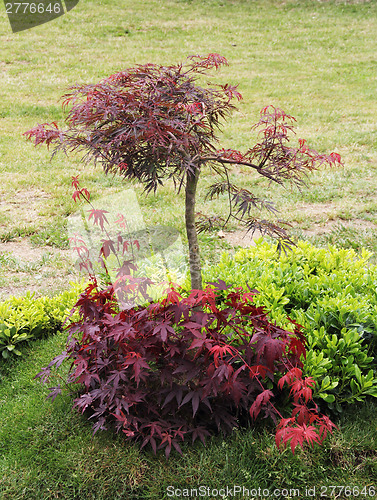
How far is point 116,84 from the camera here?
7.84 feet

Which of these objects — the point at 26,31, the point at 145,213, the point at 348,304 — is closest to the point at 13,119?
the point at 145,213

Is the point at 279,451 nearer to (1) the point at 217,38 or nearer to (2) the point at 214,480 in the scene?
(2) the point at 214,480

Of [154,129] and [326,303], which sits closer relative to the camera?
[154,129]

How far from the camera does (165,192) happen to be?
20.8 feet

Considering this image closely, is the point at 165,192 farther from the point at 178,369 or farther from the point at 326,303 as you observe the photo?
the point at 178,369

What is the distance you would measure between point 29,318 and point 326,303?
2241 millimetres

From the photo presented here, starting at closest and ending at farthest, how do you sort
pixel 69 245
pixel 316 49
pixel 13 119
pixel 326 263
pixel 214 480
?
pixel 214 480
pixel 326 263
pixel 69 245
pixel 13 119
pixel 316 49

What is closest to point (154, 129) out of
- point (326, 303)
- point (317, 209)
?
point (326, 303)

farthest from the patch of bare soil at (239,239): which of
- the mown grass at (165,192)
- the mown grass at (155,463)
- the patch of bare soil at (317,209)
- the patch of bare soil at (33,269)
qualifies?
the mown grass at (155,463)

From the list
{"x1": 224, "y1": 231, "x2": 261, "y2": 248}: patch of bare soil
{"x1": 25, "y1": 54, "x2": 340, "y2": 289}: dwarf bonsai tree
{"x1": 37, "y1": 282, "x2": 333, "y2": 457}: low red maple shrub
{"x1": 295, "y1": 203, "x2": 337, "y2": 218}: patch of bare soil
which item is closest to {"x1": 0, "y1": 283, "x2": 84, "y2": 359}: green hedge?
{"x1": 37, "y1": 282, "x2": 333, "y2": 457}: low red maple shrub

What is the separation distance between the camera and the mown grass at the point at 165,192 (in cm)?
230

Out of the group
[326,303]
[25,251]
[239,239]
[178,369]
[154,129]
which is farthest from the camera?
[239,239]

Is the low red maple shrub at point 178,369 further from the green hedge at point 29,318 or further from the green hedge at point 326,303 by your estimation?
the green hedge at point 29,318

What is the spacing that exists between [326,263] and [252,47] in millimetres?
15385
